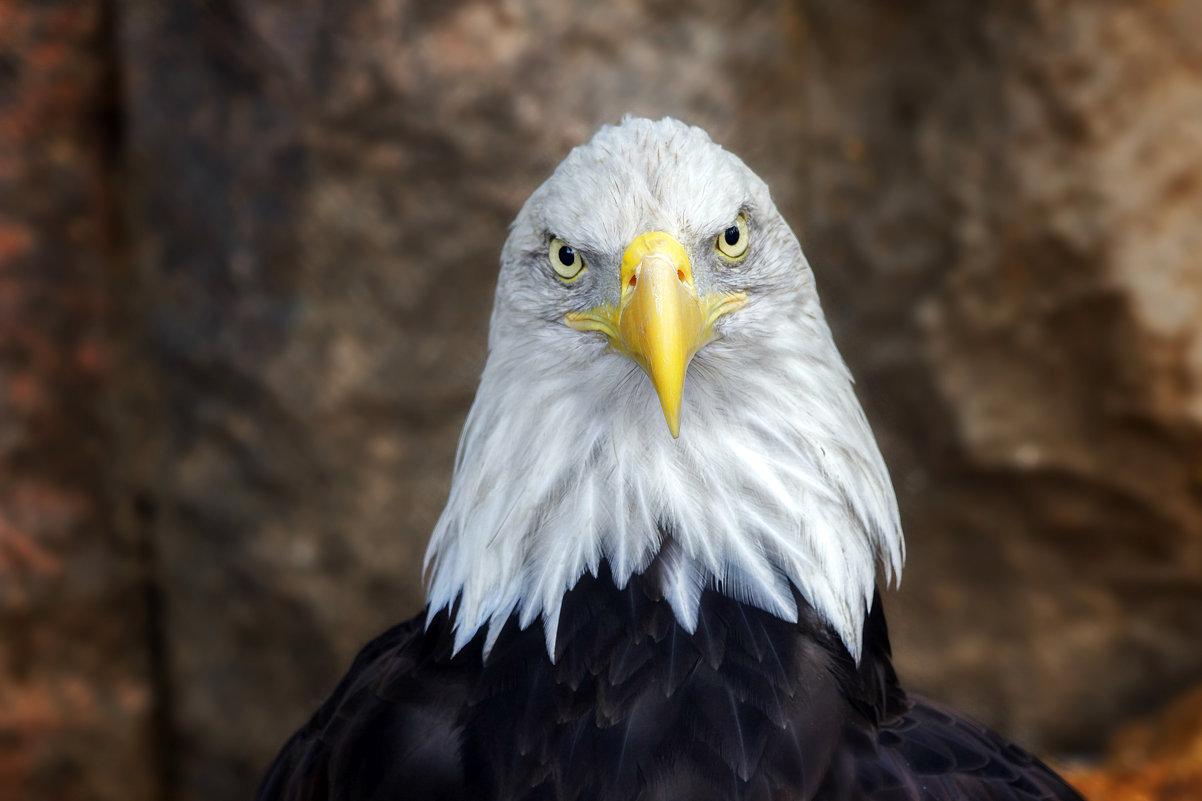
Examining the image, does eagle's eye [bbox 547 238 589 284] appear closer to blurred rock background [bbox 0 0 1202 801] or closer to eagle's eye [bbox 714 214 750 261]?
eagle's eye [bbox 714 214 750 261]

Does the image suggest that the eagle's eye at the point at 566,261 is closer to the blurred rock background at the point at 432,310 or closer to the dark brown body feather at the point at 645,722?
the dark brown body feather at the point at 645,722

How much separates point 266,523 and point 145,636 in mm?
725

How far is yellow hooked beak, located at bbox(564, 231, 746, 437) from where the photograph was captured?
1720 mm

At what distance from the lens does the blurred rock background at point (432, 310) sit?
12.5 feet

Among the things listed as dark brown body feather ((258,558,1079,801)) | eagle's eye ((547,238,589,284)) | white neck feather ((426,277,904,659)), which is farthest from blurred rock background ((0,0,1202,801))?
dark brown body feather ((258,558,1079,801))

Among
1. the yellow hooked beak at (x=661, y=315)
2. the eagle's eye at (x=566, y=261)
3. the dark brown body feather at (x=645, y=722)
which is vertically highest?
the eagle's eye at (x=566, y=261)

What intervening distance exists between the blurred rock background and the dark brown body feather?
212cm

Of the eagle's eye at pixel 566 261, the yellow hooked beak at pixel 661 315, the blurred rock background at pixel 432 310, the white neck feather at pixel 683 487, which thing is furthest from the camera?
the blurred rock background at pixel 432 310

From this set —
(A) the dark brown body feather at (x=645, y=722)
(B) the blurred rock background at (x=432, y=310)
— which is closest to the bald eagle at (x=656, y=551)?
(A) the dark brown body feather at (x=645, y=722)

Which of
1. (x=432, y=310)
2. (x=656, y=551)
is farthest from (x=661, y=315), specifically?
(x=432, y=310)

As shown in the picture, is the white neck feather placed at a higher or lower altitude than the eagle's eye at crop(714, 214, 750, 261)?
lower

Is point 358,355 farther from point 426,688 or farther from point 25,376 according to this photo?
point 426,688

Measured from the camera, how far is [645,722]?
70.8 inches

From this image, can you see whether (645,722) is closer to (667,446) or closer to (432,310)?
(667,446)
